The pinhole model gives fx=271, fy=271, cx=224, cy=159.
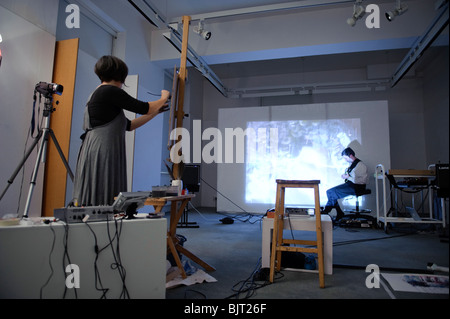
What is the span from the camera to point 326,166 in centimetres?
596

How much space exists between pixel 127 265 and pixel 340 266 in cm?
178

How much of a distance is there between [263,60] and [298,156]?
249 cm

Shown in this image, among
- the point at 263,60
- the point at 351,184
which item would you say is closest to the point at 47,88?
the point at 351,184

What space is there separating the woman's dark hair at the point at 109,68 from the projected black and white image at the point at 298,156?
5.01 meters

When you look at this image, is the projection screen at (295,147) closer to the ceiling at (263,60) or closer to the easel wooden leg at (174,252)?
the ceiling at (263,60)

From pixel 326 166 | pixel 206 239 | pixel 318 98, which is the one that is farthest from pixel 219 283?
pixel 318 98

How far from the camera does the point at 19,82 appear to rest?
2.76 metres

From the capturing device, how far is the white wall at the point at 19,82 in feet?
8.61

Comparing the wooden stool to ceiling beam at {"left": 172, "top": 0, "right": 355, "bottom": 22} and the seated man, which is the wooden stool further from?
the seated man

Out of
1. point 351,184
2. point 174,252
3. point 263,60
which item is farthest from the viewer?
point 263,60

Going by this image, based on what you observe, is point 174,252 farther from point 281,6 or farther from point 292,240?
point 281,6

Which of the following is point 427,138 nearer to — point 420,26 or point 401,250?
point 420,26

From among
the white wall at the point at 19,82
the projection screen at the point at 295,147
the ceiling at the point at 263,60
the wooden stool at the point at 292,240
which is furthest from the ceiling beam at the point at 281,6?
the wooden stool at the point at 292,240

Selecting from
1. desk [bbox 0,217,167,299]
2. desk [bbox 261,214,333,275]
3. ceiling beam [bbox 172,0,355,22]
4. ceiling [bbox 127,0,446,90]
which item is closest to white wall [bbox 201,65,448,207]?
ceiling [bbox 127,0,446,90]
